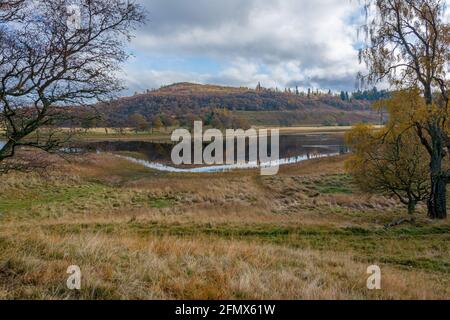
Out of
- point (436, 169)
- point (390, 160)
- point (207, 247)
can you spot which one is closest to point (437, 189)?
point (436, 169)

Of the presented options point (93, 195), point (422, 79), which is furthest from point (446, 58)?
point (93, 195)

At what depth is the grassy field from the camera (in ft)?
15.6

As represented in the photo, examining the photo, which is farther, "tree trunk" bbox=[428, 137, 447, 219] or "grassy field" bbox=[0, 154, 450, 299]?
"tree trunk" bbox=[428, 137, 447, 219]

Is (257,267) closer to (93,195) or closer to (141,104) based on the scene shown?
(93,195)

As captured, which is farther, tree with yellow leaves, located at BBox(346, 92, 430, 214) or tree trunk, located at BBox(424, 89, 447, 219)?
tree with yellow leaves, located at BBox(346, 92, 430, 214)

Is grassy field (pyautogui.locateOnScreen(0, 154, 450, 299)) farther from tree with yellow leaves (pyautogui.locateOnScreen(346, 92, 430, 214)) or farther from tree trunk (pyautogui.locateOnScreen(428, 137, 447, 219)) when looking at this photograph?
tree with yellow leaves (pyautogui.locateOnScreen(346, 92, 430, 214))

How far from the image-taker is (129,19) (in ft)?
22.9

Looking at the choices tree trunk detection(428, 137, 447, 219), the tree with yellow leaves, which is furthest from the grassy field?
the tree with yellow leaves

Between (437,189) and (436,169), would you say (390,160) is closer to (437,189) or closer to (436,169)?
(436,169)

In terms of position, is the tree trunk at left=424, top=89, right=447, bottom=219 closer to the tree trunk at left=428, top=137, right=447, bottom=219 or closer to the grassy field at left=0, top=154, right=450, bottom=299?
the tree trunk at left=428, top=137, right=447, bottom=219

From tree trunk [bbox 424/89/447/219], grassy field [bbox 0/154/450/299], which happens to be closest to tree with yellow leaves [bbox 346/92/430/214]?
tree trunk [bbox 424/89/447/219]

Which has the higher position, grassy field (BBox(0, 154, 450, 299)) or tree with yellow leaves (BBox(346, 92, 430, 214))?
tree with yellow leaves (BBox(346, 92, 430, 214))

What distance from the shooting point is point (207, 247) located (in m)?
7.68
